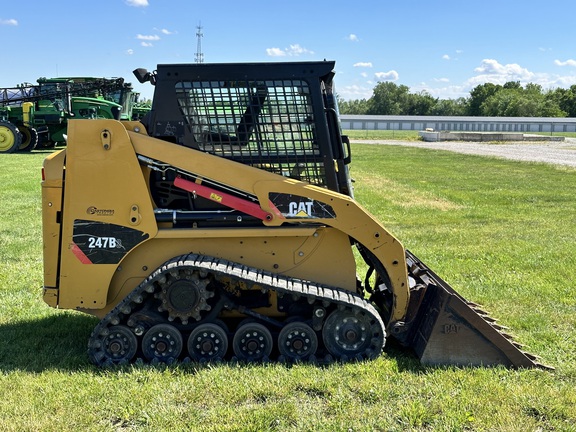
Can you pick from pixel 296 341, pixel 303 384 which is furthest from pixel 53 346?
pixel 303 384

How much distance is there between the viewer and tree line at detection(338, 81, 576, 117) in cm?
10762

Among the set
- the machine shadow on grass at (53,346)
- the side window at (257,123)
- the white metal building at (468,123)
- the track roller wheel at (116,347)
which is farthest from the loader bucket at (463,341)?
the white metal building at (468,123)

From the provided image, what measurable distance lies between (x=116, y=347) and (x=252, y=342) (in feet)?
3.70

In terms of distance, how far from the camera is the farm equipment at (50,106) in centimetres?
2677

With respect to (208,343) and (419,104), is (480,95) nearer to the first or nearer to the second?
(419,104)

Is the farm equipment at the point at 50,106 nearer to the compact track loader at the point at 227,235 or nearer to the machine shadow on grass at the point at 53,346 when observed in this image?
the machine shadow on grass at the point at 53,346

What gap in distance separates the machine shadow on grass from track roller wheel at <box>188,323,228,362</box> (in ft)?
0.35

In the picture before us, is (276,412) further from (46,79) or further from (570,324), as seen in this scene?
(46,79)

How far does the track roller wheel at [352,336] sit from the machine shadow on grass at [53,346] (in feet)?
0.74

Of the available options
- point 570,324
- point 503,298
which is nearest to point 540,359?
point 570,324

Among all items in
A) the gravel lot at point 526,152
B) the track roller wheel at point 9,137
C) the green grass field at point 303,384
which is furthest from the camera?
the gravel lot at point 526,152

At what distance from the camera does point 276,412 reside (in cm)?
402

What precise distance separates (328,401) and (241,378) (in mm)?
725

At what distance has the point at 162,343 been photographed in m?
4.68
